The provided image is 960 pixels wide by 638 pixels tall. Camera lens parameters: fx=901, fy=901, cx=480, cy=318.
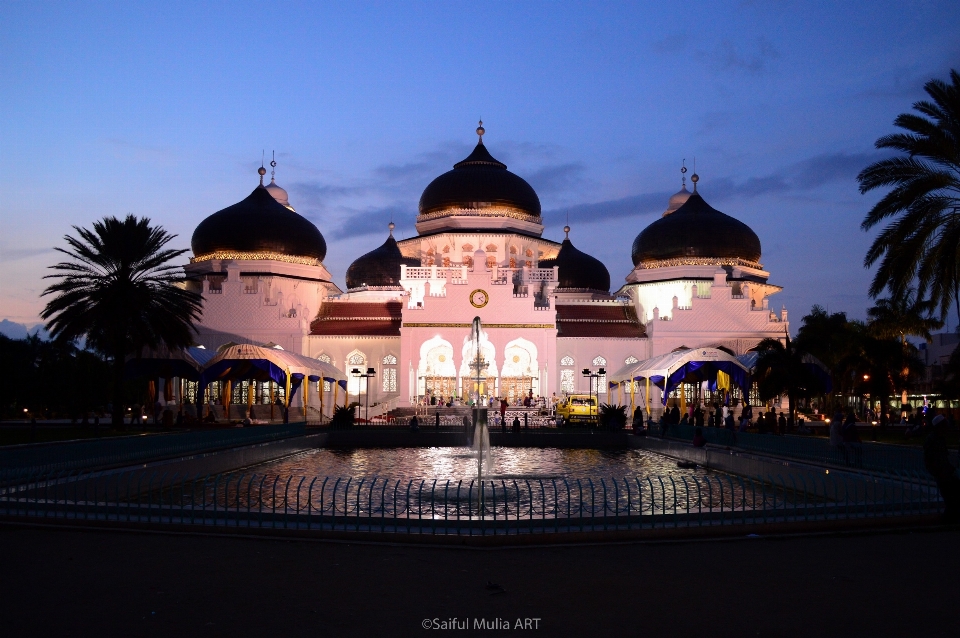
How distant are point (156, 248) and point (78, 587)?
77.1 feet

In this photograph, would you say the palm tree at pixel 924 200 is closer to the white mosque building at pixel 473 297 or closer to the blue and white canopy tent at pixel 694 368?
the blue and white canopy tent at pixel 694 368

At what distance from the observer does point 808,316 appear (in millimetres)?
54812

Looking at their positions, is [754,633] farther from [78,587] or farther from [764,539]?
[78,587]

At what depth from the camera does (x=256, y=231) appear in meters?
51.6

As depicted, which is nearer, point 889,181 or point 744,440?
point 889,181

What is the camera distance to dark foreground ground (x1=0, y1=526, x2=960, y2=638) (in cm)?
638

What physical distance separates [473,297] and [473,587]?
4069cm

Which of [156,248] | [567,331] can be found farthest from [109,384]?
[567,331]

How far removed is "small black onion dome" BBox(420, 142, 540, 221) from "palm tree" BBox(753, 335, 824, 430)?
74.8ft

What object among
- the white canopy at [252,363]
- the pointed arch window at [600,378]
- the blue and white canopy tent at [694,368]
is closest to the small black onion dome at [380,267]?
the pointed arch window at [600,378]

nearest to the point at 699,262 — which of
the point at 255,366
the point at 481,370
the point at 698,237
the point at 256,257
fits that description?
the point at 698,237

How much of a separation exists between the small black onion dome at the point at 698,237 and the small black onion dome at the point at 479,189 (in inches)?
284

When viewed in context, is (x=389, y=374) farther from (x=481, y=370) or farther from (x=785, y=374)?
(x=785, y=374)

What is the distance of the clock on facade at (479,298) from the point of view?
4794cm
